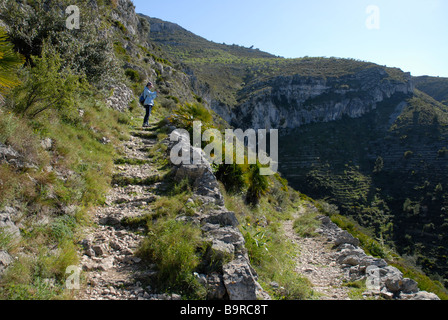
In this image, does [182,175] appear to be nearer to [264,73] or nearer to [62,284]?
[62,284]

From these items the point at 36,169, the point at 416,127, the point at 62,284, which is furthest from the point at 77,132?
the point at 416,127

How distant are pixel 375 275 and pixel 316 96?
90022mm

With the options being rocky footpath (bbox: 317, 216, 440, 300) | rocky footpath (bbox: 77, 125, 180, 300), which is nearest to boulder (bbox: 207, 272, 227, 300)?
rocky footpath (bbox: 77, 125, 180, 300)

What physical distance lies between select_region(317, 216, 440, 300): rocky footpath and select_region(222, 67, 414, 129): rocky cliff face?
72094 mm

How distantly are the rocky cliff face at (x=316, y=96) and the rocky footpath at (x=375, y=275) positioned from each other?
72094mm

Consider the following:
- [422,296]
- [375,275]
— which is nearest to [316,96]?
[375,275]

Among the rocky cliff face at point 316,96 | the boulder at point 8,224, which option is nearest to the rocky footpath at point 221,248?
the boulder at point 8,224

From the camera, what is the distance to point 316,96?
85.9 meters

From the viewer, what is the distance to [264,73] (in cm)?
9131

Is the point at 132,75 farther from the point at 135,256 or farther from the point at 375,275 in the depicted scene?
the point at 375,275

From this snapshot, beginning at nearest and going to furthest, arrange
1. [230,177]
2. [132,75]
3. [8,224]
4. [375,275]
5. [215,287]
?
[8,224], [215,287], [375,275], [230,177], [132,75]

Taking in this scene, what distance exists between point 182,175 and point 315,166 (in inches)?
2312

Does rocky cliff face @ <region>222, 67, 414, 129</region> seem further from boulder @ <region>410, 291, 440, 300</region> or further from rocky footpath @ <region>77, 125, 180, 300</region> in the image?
boulder @ <region>410, 291, 440, 300</region>

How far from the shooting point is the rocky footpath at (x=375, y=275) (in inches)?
179
